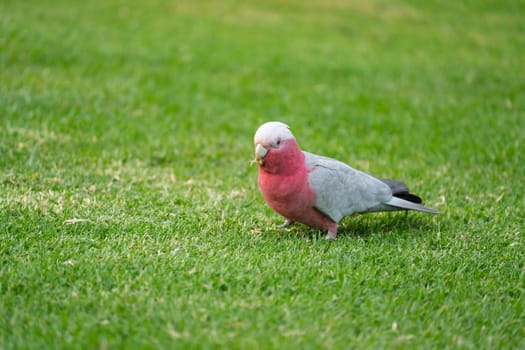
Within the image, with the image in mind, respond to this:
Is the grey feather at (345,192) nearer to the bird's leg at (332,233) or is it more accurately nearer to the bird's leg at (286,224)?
the bird's leg at (332,233)

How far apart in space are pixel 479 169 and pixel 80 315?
13.7 ft

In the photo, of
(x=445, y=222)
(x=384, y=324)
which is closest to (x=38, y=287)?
(x=384, y=324)

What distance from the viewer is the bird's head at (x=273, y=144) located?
3.64 m

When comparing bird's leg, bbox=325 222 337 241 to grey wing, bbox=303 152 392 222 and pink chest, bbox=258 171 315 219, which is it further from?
pink chest, bbox=258 171 315 219

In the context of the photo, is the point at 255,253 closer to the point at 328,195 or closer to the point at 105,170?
the point at 328,195

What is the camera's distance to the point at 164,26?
33.0 ft

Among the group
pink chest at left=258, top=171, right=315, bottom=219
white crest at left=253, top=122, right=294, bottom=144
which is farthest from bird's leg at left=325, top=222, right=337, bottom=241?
white crest at left=253, top=122, right=294, bottom=144

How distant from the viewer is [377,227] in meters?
4.28

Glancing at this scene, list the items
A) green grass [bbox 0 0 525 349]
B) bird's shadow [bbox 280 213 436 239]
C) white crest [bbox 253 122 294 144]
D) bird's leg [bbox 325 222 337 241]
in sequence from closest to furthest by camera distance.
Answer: green grass [bbox 0 0 525 349] < white crest [bbox 253 122 294 144] < bird's leg [bbox 325 222 337 241] < bird's shadow [bbox 280 213 436 239]

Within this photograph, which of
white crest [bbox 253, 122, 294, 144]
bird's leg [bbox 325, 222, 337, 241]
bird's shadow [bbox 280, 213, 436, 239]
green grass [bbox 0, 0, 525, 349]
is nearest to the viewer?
green grass [bbox 0, 0, 525, 349]

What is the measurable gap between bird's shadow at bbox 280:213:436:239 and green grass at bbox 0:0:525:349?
0.08 feet

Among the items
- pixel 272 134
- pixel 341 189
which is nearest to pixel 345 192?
pixel 341 189

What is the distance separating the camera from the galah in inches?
145

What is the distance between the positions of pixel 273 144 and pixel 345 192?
2.06 ft
